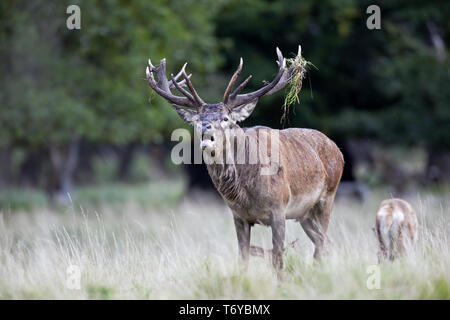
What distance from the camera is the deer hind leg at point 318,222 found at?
24.2 feet

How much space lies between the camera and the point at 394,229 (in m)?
7.04

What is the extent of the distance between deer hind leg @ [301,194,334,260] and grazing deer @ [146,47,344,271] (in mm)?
17

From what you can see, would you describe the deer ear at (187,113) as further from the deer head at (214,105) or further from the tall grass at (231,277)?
the tall grass at (231,277)

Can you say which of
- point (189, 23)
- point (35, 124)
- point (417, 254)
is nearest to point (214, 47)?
point (189, 23)

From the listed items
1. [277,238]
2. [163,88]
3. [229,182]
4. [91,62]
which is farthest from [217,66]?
[277,238]

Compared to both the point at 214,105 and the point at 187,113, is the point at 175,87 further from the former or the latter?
the point at 214,105

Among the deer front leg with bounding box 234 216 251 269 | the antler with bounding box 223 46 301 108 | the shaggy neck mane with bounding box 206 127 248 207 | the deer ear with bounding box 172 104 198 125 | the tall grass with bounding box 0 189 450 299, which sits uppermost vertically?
the antler with bounding box 223 46 301 108

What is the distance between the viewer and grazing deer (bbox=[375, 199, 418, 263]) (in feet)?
22.9

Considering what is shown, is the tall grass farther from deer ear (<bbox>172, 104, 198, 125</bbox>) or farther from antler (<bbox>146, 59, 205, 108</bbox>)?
antler (<bbox>146, 59, 205, 108</bbox>)

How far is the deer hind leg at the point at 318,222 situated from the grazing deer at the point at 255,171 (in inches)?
0.7

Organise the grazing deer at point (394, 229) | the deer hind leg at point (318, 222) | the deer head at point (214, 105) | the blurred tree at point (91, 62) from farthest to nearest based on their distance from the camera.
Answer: the blurred tree at point (91, 62), the deer hind leg at point (318, 222), the grazing deer at point (394, 229), the deer head at point (214, 105)

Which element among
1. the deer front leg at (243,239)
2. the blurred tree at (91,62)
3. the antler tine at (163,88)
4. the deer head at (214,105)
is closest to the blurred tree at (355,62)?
the blurred tree at (91,62)

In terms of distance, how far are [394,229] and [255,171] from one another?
1662 mm

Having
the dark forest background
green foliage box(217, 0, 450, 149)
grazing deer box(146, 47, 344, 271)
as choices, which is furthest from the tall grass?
green foliage box(217, 0, 450, 149)
